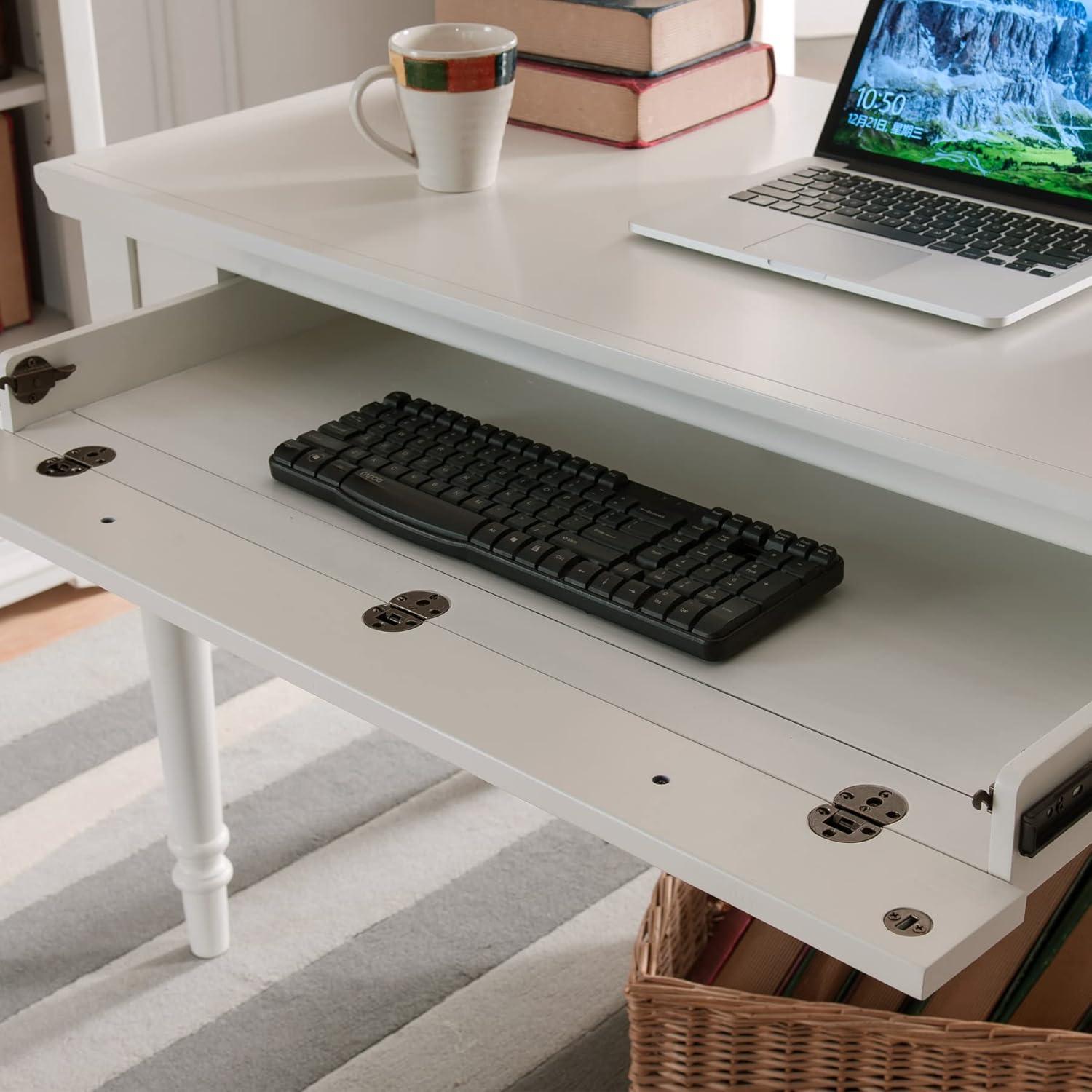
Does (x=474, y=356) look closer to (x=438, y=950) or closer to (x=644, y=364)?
(x=644, y=364)

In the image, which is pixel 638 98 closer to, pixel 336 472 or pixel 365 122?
pixel 365 122

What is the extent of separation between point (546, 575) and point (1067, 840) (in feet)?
1.10

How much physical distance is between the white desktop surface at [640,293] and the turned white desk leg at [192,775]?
0.35m

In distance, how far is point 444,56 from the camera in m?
1.11

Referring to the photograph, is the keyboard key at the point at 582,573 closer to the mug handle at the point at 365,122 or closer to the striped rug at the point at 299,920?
the mug handle at the point at 365,122

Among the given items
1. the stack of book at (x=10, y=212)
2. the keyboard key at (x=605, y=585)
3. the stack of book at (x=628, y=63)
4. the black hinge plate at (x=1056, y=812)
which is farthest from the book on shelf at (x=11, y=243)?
the black hinge plate at (x=1056, y=812)

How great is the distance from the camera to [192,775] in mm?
1392

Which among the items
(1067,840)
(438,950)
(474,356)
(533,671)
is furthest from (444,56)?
(438,950)

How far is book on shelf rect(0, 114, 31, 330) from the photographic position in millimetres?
1927

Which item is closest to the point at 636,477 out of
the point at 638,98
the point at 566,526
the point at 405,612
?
the point at 566,526

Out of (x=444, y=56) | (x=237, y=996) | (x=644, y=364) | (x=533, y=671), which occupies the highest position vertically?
(x=444, y=56)

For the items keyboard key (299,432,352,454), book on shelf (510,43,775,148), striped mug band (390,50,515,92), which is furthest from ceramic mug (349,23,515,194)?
keyboard key (299,432,352,454)

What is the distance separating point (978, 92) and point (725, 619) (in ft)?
1.55

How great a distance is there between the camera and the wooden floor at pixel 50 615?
1.98 m
